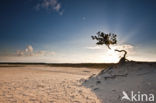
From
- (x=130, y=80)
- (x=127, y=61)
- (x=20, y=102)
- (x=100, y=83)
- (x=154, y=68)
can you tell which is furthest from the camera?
(x=127, y=61)

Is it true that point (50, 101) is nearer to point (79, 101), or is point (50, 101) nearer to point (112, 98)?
point (79, 101)

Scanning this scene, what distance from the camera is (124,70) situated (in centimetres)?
938

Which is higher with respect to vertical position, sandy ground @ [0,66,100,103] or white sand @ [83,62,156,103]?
white sand @ [83,62,156,103]

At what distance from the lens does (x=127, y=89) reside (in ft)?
22.3

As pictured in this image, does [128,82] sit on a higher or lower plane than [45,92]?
higher

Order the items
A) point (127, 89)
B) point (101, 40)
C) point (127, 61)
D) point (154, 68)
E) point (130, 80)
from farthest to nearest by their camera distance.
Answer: point (101, 40) → point (127, 61) → point (154, 68) → point (130, 80) → point (127, 89)

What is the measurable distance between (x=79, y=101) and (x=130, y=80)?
4.19 m

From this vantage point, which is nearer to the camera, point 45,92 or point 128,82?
point 128,82

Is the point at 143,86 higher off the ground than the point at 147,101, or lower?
higher

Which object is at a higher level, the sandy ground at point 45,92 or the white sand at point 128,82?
the white sand at point 128,82

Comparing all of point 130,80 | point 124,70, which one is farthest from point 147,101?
point 124,70

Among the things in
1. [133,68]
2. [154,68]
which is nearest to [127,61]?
[133,68]

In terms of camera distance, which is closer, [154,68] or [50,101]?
[50,101]

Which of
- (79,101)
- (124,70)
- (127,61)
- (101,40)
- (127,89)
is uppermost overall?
(101,40)
